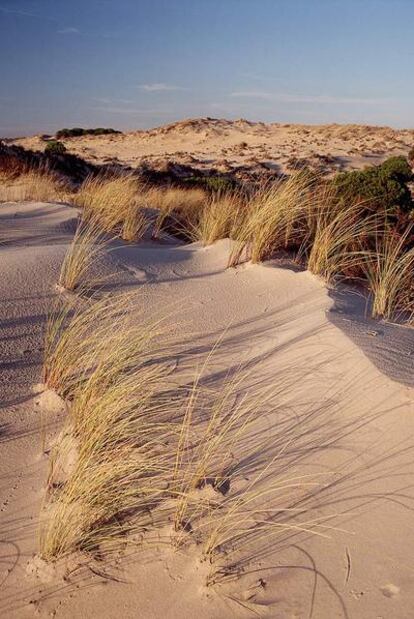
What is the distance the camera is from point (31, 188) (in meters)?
9.41

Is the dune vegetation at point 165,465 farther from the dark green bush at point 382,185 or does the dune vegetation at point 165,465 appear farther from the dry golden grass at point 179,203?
the dark green bush at point 382,185

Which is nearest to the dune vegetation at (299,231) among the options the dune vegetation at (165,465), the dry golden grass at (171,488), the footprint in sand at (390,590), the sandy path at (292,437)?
the sandy path at (292,437)

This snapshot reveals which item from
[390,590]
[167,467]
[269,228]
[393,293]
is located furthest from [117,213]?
[390,590]

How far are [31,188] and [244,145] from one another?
21216mm

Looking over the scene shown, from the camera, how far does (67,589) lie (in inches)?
73.7

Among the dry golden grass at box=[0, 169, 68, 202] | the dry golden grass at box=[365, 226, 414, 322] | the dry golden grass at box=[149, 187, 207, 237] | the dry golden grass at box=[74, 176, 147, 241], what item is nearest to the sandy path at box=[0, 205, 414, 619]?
the dry golden grass at box=[365, 226, 414, 322]

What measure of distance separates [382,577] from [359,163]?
72.9 feet

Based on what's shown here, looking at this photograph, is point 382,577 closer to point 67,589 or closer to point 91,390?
point 67,589

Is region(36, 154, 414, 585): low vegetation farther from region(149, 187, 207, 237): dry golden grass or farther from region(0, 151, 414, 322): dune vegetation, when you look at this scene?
region(149, 187, 207, 237): dry golden grass

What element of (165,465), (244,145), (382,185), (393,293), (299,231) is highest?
(244,145)

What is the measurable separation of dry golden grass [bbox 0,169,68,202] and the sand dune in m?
9.13

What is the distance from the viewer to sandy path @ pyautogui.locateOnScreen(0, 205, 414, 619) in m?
1.81

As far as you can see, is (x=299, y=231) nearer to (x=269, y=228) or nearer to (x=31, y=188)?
(x=269, y=228)

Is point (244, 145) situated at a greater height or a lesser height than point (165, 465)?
greater
